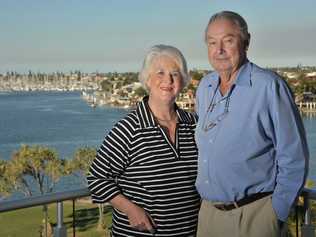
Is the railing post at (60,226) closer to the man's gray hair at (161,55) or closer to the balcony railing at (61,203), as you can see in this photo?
the balcony railing at (61,203)

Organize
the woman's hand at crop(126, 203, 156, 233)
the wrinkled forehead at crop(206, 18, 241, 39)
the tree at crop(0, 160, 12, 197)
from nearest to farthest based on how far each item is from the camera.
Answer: the wrinkled forehead at crop(206, 18, 241, 39), the woman's hand at crop(126, 203, 156, 233), the tree at crop(0, 160, 12, 197)

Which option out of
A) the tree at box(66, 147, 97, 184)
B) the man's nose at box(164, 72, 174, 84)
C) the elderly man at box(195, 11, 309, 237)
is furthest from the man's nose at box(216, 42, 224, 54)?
the tree at box(66, 147, 97, 184)

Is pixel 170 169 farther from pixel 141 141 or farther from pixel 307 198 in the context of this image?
pixel 307 198

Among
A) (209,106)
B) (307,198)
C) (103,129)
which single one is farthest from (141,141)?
(103,129)

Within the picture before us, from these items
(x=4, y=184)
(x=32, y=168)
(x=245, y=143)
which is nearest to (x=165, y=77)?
(x=245, y=143)

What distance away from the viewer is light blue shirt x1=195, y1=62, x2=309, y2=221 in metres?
1.90

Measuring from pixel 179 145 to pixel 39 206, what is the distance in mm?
666

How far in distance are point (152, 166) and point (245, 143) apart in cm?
39

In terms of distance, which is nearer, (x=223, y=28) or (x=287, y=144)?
(x=287, y=144)

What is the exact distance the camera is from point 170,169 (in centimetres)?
218

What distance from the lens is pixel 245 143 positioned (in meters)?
1.95

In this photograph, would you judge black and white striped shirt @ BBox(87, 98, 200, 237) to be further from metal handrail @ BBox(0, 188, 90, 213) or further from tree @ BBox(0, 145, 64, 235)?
tree @ BBox(0, 145, 64, 235)

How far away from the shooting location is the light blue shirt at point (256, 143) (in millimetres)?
1899

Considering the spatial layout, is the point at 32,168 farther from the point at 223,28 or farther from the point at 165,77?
the point at 223,28
